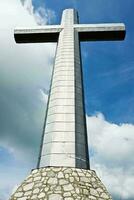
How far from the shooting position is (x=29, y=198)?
380 inches

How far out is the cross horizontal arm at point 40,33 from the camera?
14992 mm

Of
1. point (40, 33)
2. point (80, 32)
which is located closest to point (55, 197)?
point (80, 32)

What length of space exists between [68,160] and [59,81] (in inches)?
132

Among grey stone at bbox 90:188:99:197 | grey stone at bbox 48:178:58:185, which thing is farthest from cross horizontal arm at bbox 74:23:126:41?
grey stone at bbox 90:188:99:197

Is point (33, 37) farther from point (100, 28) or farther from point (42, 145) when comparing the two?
point (42, 145)

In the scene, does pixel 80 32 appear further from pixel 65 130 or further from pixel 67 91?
pixel 65 130

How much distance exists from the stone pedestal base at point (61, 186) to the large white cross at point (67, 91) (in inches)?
14.0

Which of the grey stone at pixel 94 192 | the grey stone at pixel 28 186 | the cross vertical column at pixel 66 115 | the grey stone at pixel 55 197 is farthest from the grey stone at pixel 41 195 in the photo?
the grey stone at pixel 94 192

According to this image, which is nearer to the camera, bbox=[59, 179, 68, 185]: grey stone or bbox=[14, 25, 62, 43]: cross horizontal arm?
bbox=[59, 179, 68, 185]: grey stone

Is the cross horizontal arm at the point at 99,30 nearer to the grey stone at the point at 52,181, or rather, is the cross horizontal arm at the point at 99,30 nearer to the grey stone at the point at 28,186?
the grey stone at the point at 52,181

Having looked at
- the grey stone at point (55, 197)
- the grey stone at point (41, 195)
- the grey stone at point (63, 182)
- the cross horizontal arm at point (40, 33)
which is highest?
the cross horizontal arm at point (40, 33)

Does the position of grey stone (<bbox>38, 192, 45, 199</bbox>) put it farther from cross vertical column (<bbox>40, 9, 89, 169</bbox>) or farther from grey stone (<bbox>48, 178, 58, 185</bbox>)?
cross vertical column (<bbox>40, 9, 89, 169</bbox>)

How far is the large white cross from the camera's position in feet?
35.4

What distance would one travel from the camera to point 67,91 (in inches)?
483
